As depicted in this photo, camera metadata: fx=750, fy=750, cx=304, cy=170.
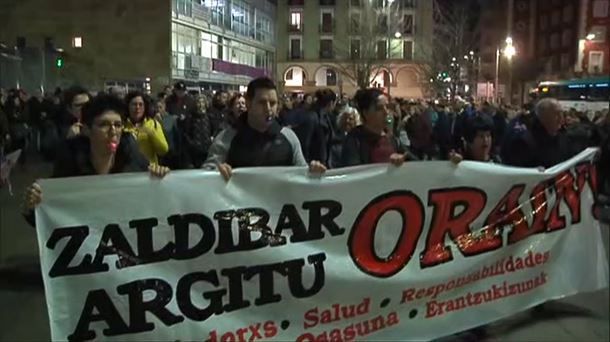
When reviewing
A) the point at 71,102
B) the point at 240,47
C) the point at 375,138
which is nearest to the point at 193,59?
the point at 240,47

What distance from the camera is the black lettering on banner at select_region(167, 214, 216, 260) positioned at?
4.02 meters

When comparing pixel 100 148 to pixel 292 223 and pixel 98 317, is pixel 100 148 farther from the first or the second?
pixel 292 223

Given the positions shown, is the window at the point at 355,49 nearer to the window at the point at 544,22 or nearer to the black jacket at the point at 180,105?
the black jacket at the point at 180,105

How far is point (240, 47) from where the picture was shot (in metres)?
42.6

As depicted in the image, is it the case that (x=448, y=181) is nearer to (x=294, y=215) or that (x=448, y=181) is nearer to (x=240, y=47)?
(x=294, y=215)

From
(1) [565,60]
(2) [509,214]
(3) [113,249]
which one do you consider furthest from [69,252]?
(1) [565,60]

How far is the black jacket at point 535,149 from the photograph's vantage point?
18.9 feet

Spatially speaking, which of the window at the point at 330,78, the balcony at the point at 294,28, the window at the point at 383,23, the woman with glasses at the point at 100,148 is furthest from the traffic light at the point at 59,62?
the window at the point at 330,78

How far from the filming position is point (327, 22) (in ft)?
117

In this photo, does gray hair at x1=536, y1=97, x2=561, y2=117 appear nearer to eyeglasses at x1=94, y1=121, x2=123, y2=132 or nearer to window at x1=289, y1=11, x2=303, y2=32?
eyeglasses at x1=94, y1=121, x2=123, y2=132

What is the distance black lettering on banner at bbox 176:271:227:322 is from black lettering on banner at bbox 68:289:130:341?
12.6 inches

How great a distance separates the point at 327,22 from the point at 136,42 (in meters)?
9.34

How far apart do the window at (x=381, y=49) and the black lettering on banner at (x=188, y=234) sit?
78.2 ft

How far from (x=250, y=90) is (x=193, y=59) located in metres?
32.5
